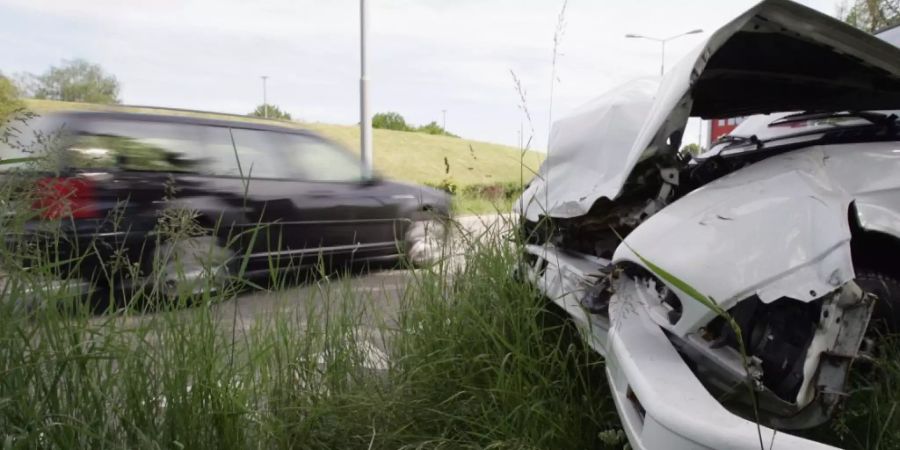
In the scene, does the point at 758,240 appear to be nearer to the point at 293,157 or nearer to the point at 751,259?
the point at 751,259

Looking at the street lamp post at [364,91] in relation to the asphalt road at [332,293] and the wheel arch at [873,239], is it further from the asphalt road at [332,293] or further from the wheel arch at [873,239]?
the wheel arch at [873,239]

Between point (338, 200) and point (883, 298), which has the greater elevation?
point (883, 298)

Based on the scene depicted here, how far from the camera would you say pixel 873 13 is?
27.3 ft

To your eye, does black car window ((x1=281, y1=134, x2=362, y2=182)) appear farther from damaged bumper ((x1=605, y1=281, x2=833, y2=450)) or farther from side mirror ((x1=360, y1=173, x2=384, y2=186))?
damaged bumper ((x1=605, y1=281, x2=833, y2=450))

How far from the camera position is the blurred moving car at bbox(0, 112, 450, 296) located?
2.15 meters

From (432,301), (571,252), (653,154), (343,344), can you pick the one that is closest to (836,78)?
(653,154)

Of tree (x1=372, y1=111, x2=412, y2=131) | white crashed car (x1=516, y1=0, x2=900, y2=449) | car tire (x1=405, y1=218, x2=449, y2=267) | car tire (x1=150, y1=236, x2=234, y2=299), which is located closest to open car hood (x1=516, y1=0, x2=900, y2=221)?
white crashed car (x1=516, y1=0, x2=900, y2=449)

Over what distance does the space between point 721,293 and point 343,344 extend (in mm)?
1481

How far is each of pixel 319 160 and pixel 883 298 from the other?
5150 mm

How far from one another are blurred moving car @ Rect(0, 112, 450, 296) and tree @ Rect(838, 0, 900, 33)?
6.77 meters

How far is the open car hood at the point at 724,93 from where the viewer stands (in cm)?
193

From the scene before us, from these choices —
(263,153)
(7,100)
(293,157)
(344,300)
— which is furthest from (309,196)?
(344,300)

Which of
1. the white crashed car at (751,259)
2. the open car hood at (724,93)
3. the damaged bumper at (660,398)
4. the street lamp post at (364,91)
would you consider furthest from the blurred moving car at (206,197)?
the street lamp post at (364,91)

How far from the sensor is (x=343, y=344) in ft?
7.99
